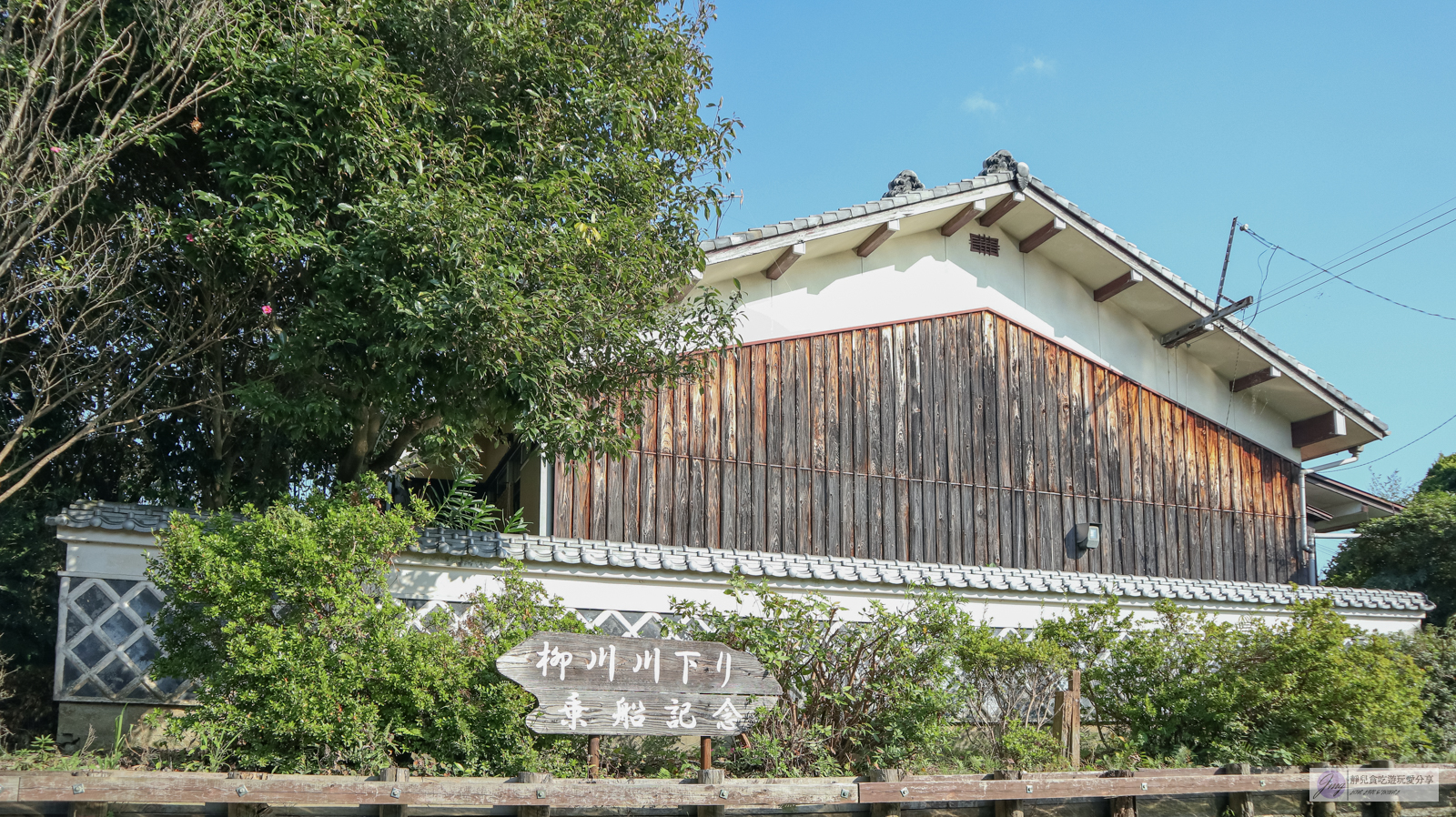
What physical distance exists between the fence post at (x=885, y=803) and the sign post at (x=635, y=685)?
3.18 ft

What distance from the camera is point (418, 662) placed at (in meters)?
7.76

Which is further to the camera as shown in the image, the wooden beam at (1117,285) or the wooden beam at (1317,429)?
the wooden beam at (1317,429)

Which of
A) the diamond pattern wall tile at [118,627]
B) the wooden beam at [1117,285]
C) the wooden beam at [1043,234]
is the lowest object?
the diamond pattern wall tile at [118,627]

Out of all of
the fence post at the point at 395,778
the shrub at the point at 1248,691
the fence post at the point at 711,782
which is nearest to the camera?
the fence post at the point at 395,778

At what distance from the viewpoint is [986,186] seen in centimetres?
1522

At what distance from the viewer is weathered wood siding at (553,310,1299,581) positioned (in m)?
13.1

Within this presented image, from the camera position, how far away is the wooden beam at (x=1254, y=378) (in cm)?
1708

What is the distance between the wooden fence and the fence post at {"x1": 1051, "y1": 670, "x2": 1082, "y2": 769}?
0.38 metres

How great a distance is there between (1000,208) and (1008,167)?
610 millimetres

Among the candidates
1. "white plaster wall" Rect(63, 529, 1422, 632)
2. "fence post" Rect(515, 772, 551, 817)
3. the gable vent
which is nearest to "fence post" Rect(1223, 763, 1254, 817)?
"white plaster wall" Rect(63, 529, 1422, 632)

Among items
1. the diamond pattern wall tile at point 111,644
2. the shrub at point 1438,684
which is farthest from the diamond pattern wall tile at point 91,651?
the shrub at point 1438,684

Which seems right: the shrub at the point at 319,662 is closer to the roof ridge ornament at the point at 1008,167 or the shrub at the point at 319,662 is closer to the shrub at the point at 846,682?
the shrub at the point at 846,682

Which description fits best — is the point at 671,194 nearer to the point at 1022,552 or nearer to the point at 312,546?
the point at 312,546

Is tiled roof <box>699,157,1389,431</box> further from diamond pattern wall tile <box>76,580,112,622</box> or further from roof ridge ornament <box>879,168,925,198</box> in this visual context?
diamond pattern wall tile <box>76,580,112,622</box>
